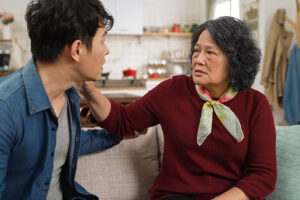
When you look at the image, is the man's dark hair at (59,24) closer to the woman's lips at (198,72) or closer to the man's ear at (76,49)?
the man's ear at (76,49)

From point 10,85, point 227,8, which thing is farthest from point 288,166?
point 227,8

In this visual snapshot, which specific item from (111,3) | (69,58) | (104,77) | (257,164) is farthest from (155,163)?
(111,3)

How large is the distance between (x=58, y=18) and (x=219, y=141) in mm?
790

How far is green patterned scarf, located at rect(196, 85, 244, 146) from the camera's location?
1.37 meters

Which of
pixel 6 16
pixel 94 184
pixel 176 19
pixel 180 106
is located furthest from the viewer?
pixel 176 19

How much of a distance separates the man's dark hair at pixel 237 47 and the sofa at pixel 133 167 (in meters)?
0.40

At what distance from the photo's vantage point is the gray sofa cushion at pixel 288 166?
1486 mm

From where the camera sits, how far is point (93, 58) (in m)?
1.15

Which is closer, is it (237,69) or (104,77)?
(237,69)

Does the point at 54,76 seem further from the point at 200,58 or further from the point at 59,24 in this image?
the point at 200,58

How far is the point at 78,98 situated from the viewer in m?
1.34

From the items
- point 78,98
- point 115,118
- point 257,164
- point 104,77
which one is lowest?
point 104,77

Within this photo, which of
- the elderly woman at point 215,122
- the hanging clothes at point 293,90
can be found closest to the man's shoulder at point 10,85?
the elderly woman at point 215,122

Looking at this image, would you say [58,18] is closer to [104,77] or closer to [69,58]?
[69,58]
